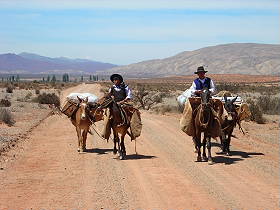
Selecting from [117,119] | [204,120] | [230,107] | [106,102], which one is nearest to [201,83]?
[204,120]

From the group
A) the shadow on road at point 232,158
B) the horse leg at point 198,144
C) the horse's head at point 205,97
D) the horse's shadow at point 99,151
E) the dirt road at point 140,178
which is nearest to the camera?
the dirt road at point 140,178

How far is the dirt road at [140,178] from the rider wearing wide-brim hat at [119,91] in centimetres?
187

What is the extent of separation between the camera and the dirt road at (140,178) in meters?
10.4

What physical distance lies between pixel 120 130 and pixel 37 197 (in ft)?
18.6

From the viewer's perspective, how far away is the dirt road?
1041 cm

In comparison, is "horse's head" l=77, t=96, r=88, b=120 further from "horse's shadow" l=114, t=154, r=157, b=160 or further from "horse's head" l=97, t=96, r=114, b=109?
"horse's shadow" l=114, t=154, r=157, b=160

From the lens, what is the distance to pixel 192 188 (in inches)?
456

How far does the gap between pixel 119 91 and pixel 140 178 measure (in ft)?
14.4

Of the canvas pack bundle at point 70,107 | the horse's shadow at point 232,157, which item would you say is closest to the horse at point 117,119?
the canvas pack bundle at point 70,107

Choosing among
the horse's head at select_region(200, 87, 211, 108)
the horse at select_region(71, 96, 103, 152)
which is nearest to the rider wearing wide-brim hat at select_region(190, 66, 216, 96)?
the horse's head at select_region(200, 87, 211, 108)

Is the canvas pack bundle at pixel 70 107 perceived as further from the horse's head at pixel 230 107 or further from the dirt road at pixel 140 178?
the horse's head at pixel 230 107

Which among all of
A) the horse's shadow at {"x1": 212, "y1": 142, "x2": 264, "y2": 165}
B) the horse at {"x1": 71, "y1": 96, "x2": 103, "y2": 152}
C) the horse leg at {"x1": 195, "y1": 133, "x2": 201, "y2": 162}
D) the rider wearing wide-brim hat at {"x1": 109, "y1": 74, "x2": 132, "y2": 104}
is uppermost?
the rider wearing wide-brim hat at {"x1": 109, "y1": 74, "x2": 132, "y2": 104}

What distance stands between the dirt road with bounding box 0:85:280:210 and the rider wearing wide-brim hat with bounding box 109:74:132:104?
1.87 m

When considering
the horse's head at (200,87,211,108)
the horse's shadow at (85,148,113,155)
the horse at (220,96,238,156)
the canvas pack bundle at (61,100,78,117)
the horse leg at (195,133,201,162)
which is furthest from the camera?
the canvas pack bundle at (61,100,78,117)
